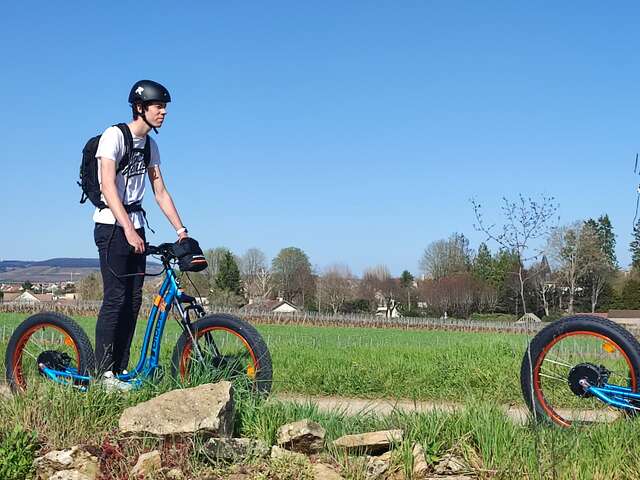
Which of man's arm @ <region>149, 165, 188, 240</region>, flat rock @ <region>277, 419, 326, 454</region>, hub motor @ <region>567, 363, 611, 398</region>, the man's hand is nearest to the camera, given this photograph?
flat rock @ <region>277, 419, 326, 454</region>

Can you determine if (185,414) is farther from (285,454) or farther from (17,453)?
(17,453)

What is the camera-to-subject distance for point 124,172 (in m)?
5.26

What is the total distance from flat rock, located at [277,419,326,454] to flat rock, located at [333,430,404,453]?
0.30ft

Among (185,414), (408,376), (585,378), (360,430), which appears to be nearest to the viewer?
(185,414)

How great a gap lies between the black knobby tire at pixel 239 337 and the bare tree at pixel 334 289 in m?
83.7

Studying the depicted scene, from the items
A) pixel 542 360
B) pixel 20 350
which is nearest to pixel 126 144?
pixel 20 350

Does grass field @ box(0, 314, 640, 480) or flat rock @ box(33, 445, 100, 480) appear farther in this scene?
flat rock @ box(33, 445, 100, 480)

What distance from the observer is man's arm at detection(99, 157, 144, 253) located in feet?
16.1

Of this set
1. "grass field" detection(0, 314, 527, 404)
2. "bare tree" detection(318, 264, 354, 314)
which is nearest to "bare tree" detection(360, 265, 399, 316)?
"bare tree" detection(318, 264, 354, 314)

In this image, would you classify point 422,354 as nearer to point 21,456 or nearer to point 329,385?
point 329,385

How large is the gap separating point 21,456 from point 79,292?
2790 inches

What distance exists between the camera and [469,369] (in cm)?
779

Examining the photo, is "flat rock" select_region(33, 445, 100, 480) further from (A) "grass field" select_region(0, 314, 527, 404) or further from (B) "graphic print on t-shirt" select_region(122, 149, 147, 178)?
(A) "grass field" select_region(0, 314, 527, 404)

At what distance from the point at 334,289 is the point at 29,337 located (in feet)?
294
